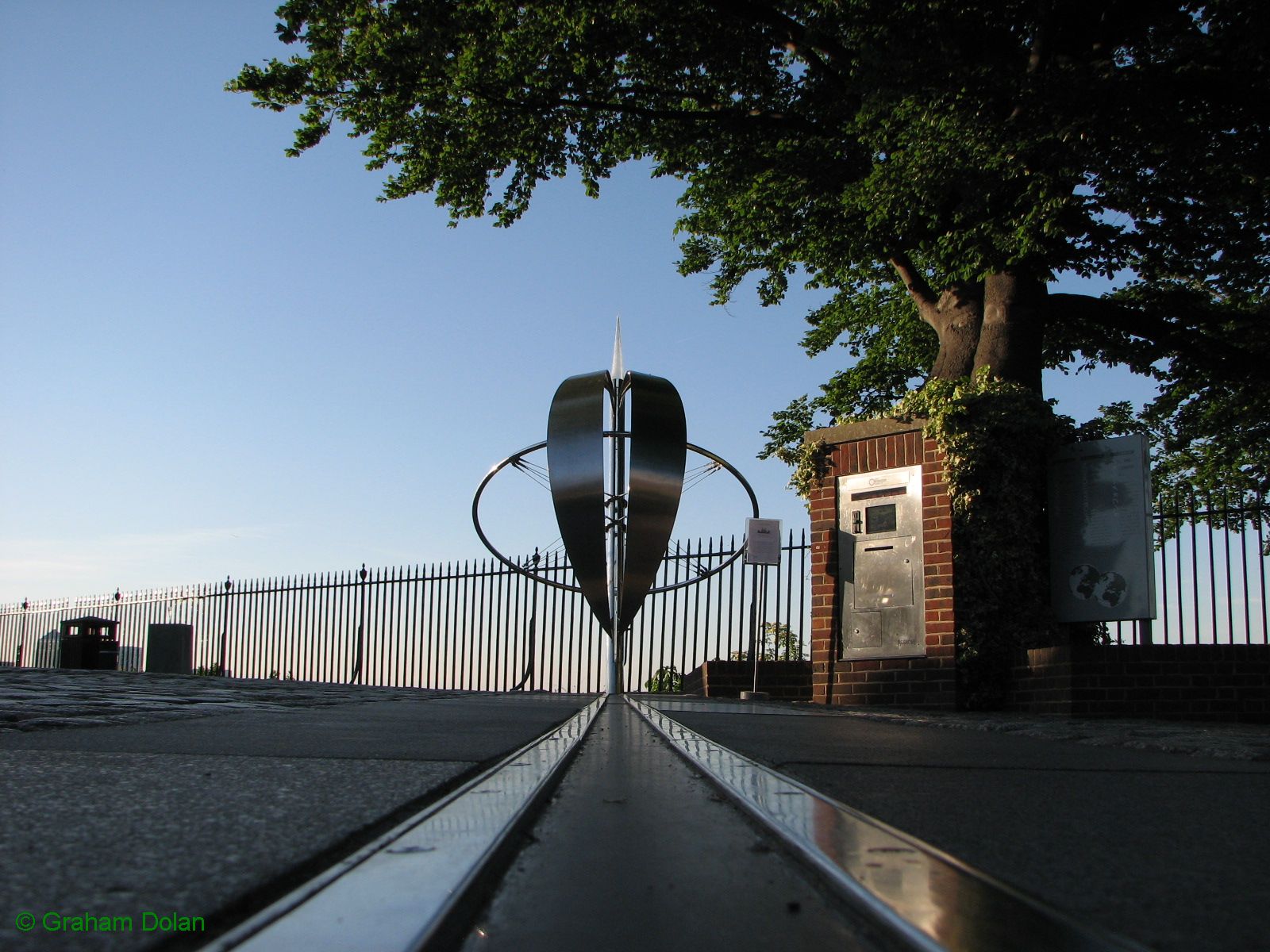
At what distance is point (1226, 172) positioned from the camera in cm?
1111

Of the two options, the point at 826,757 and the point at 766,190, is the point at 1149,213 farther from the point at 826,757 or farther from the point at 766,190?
the point at 826,757

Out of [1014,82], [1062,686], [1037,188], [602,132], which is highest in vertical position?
[602,132]

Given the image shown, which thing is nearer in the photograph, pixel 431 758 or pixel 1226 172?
pixel 431 758

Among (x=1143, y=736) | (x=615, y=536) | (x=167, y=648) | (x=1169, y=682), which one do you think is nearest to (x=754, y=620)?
(x=615, y=536)

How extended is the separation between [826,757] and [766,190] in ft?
37.8

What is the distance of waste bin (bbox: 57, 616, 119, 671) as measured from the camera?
736 inches

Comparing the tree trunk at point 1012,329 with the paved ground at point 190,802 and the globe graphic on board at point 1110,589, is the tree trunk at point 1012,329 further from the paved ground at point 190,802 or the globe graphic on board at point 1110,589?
the paved ground at point 190,802

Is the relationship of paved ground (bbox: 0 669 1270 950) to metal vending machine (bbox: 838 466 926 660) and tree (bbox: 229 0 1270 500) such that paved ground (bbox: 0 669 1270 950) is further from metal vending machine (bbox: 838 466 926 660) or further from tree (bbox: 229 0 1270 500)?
tree (bbox: 229 0 1270 500)

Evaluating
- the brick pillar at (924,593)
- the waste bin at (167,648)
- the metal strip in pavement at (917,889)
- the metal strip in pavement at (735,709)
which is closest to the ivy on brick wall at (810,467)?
the brick pillar at (924,593)

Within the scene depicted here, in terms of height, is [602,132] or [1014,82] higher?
[602,132]

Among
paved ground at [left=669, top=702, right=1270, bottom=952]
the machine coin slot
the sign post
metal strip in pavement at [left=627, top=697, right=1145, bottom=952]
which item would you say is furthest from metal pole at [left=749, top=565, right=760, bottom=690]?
metal strip in pavement at [left=627, top=697, right=1145, bottom=952]

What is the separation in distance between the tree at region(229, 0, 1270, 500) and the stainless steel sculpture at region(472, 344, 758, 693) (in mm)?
3150

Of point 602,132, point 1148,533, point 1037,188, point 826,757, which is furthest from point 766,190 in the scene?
point 826,757

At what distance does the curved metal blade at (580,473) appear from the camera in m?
12.2
